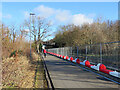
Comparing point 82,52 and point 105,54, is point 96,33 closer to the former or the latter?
point 82,52

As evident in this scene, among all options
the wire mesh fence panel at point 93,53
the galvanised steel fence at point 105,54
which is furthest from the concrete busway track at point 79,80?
the wire mesh fence panel at point 93,53

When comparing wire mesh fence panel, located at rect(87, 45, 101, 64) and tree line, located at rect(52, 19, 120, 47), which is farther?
tree line, located at rect(52, 19, 120, 47)

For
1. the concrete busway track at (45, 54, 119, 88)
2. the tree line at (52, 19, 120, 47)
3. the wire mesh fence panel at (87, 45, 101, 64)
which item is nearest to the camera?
the concrete busway track at (45, 54, 119, 88)

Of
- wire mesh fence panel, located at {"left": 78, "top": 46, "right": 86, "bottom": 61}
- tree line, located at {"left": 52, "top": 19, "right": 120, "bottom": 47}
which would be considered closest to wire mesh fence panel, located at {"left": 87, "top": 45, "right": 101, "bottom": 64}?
wire mesh fence panel, located at {"left": 78, "top": 46, "right": 86, "bottom": 61}

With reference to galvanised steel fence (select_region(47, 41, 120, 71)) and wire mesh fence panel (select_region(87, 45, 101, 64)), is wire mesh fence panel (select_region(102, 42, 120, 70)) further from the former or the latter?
wire mesh fence panel (select_region(87, 45, 101, 64))

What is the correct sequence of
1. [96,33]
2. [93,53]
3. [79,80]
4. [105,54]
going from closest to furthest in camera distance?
[79,80]
[105,54]
[93,53]
[96,33]

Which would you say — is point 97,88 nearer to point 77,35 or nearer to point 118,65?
point 118,65

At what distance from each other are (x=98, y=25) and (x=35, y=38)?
802 inches

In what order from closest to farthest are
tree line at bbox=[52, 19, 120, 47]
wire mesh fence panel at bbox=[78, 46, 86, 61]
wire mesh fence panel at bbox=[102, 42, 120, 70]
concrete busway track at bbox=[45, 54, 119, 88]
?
concrete busway track at bbox=[45, 54, 119, 88] < wire mesh fence panel at bbox=[102, 42, 120, 70] < wire mesh fence panel at bbox=[78, 46, 86, 61] < tree line at bbox=[52, 19, 120, 47]

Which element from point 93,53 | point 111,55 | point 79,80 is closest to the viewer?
point 79,80

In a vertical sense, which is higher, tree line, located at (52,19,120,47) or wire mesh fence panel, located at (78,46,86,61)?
tree line, located at (52,19,120,47)

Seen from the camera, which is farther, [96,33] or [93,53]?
[96,33]

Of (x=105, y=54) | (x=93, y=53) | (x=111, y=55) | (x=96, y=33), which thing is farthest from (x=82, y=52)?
(x=96, y=33)

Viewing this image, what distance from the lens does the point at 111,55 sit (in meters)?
10.3
